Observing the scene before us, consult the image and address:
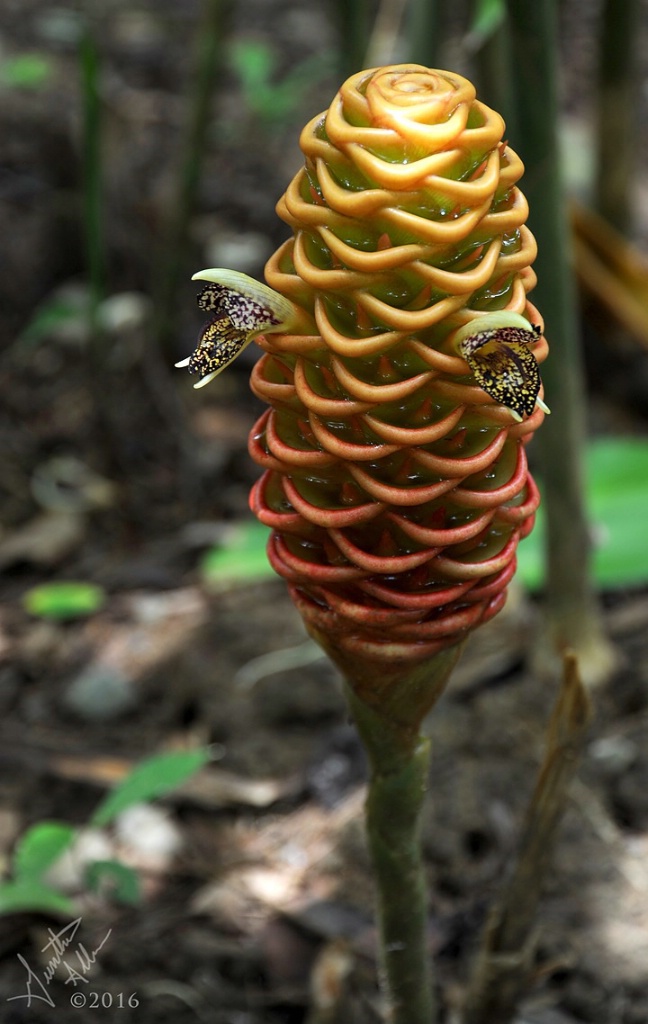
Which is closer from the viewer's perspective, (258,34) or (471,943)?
(471,943)

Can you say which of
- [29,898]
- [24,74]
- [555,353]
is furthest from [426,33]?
[24,74]

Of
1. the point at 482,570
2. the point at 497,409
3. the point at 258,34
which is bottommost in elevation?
the point at 258,34

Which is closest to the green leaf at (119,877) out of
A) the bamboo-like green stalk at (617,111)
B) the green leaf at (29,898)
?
the green leaf at (29,898)

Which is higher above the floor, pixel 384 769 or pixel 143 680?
pixel 384 769

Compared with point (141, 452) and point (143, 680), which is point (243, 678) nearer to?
point (143, 680)

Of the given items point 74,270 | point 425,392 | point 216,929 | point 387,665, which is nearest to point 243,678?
point 216,929

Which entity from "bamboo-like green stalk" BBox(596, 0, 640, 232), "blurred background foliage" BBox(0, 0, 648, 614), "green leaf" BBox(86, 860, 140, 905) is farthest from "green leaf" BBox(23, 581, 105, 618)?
"bamboo-like green stalk" BBox(596, 0, 640, 232)
